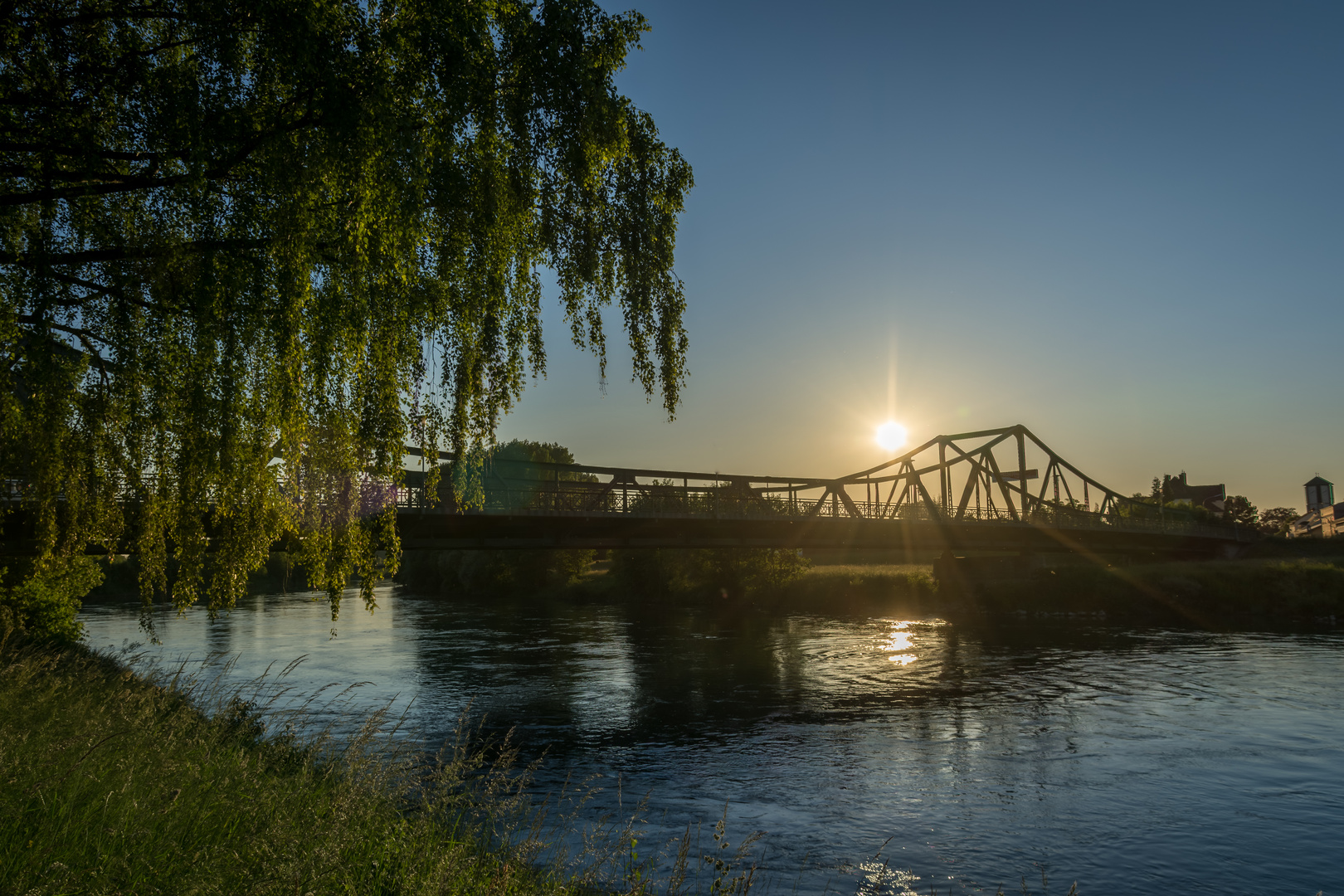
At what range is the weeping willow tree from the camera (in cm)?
684

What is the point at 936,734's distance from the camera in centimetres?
1712

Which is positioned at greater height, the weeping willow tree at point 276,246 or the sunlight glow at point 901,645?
the weeping willow tree at point 276,246

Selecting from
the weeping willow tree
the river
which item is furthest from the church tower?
the weeping willow tree

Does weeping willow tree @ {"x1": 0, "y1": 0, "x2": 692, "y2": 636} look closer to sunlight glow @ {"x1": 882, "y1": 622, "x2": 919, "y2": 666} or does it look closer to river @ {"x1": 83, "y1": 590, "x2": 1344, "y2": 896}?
river @ {"x1": 83, "y1": 590, "x2": 1344, "y2": 896}

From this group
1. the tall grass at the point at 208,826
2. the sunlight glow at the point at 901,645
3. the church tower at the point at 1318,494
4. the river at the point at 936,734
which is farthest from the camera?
the church tower at the point at 1318,494

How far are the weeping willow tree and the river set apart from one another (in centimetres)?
290

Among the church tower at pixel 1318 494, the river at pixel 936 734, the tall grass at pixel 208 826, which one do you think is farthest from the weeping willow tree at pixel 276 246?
the church tower at pixel 1318 494

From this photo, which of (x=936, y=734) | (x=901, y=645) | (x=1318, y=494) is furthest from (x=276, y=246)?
(x=1318, y=494)

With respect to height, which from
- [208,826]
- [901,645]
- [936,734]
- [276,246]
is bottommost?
[901,645]

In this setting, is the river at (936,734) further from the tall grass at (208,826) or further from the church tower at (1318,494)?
the church tower at (1318,494)

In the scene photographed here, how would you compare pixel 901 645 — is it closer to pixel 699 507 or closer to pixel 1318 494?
pixel 699 507

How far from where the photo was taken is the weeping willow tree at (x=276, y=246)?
6840 mm

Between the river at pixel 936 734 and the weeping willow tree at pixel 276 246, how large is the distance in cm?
290

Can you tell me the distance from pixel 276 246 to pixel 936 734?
51.2 ft
